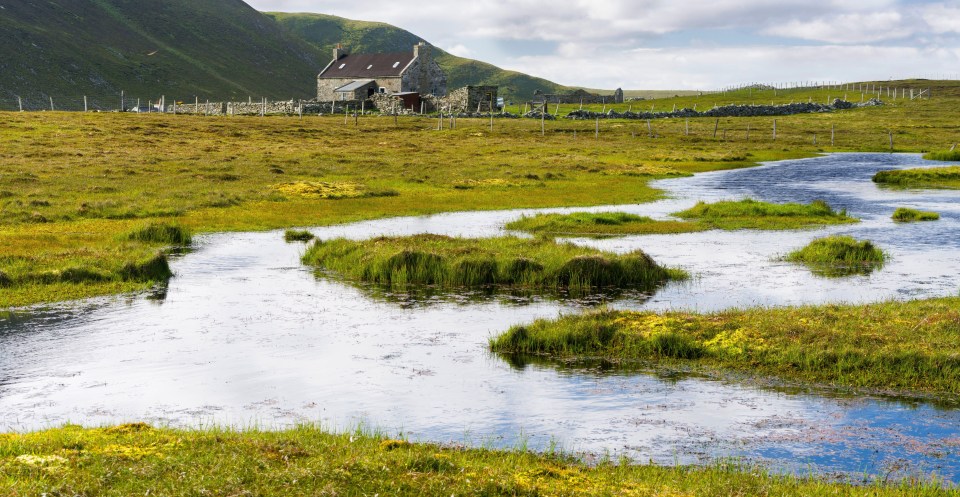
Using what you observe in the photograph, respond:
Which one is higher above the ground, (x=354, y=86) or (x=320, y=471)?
(x=354, y=86)

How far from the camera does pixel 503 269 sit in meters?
29.2

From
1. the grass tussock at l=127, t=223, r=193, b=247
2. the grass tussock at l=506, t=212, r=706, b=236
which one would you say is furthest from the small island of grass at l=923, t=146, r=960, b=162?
the grass tussock at l=127, t=223, r=193, b=247

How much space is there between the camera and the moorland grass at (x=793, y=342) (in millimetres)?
18250

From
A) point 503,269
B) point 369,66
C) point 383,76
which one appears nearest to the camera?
point 503,269

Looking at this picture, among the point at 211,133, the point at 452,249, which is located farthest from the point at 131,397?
the point at 211,133

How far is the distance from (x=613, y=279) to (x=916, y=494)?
16838 mm

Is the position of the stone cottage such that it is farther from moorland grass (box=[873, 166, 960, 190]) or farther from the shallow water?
the shallow water

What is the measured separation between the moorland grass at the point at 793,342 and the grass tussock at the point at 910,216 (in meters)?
22.1

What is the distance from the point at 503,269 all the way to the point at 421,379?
10.9 m

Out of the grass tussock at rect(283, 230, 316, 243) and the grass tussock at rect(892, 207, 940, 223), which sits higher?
the grass tussock at rect(892, 207, 940, 223)

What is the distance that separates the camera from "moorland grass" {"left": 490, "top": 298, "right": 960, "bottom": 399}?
59.9 ft

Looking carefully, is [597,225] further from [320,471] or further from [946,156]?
[946,156]

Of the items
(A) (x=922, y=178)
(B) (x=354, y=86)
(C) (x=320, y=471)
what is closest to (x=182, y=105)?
(B) (x=354, y=86)

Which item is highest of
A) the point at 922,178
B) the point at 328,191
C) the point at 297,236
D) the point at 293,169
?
the point at 922,178
